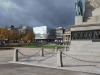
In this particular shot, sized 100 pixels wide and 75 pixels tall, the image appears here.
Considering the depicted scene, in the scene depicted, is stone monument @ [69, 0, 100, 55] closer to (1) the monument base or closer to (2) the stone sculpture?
(1) the monument base

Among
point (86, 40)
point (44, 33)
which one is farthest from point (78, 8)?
point (44, 33)

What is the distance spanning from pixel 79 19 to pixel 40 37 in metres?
120

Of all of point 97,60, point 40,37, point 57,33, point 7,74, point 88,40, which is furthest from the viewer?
point 57,33

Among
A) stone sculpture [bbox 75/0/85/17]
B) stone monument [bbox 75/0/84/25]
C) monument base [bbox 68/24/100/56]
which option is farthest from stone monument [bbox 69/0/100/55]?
stone sculpture [bbox 75/0/85/17]

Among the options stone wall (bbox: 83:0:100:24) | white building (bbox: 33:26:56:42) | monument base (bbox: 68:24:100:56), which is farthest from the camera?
white building (bbox: 33:26:56:42)

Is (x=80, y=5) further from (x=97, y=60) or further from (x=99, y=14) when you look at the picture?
(x=97, y=60)

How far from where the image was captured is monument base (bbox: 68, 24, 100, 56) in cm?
1114

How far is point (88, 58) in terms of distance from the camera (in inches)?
396

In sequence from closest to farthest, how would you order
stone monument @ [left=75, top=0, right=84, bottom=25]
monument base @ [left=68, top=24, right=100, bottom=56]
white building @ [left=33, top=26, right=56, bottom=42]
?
1. monument base @ [left=68, top=24, right=100, bottom=56]
2. stone monument @ [left=75, top=0, right=84, bottom=25]
3. white building @ [left=33, top=26, right=56, bottom=42]

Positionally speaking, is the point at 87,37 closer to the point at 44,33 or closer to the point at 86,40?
the point at 86,40

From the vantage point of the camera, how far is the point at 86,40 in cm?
1242

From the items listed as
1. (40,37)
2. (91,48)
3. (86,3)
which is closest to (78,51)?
(91,48)

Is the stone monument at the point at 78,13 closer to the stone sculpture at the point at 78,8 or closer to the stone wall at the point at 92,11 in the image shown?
the stone sculpture at the point at 78,8

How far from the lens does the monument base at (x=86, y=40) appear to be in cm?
1114
